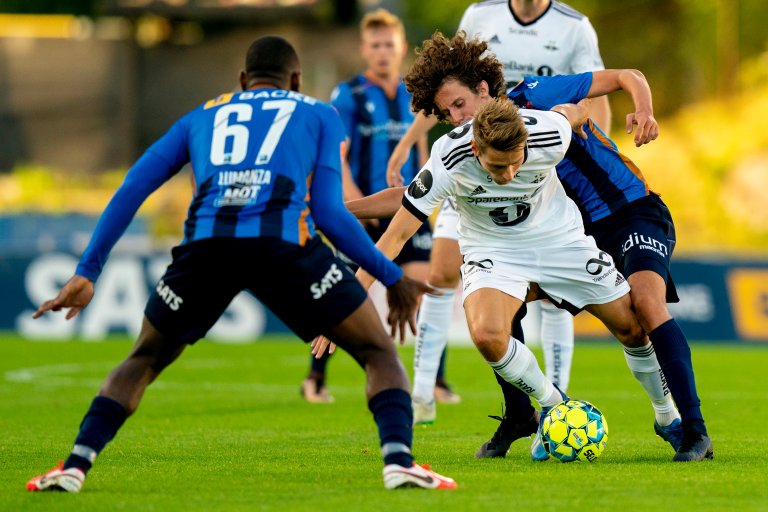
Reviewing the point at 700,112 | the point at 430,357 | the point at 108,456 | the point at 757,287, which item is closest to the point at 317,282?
the point at 108,456

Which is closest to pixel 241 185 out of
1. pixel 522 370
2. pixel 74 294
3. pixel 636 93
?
pixel 74 294

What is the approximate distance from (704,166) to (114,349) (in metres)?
14.7

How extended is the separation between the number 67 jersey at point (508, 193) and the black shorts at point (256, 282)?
0.95m

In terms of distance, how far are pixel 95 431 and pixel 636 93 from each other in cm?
296

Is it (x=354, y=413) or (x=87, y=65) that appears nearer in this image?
(x=354, y=413)

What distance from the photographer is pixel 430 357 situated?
8.93 m

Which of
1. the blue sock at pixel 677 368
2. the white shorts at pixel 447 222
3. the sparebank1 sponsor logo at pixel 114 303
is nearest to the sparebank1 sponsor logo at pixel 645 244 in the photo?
the blue sock at pixel 677 368

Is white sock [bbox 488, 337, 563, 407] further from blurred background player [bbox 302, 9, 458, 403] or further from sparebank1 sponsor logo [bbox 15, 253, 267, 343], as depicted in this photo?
sparebank1 sponsor logo [bbox 15, 253, 267, 343]

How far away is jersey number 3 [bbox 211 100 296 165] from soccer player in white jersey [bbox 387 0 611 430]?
2.72 meters

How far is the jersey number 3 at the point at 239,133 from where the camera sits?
559 centimetres

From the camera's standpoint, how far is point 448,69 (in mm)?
6766

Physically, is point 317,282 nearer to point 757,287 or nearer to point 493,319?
point 493,319

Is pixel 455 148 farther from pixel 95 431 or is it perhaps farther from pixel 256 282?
pixel 95 431

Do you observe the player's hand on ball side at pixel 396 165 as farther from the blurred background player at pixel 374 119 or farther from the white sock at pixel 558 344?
the blurred background player at pixel 374 119
